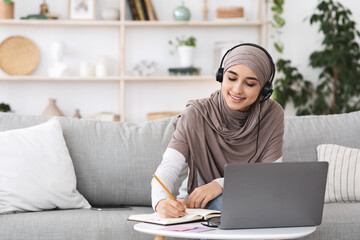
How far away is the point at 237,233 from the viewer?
1.30m

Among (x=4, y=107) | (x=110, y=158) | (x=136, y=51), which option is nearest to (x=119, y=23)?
(x=136, y=51)

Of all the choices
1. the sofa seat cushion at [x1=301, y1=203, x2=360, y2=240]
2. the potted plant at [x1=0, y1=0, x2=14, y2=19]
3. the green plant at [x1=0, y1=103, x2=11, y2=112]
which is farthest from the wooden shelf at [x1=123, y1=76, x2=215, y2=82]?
the sofa seat cushion at [x1=301, y1=203, x2=360, y2=240]

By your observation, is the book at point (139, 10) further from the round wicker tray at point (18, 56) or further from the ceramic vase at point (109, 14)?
the round wicker tray at point (18, 56)

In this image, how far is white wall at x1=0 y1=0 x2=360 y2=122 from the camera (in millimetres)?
4496

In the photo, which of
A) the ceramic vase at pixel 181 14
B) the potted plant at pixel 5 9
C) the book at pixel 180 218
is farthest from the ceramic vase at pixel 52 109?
the book at pixel 180 218

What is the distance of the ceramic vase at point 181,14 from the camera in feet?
14.3

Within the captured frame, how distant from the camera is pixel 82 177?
2.35m

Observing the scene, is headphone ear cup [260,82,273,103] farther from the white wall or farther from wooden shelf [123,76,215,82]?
the white wall

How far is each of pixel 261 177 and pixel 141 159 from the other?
110 centimetres

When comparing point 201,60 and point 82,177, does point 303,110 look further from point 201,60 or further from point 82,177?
point 82,177

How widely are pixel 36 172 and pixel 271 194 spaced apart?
1.14 m

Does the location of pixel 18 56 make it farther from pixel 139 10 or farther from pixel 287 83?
pixel 287 83

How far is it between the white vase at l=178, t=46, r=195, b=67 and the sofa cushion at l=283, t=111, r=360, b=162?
1899 millimetres

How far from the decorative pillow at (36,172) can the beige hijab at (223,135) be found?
0.62 metres
